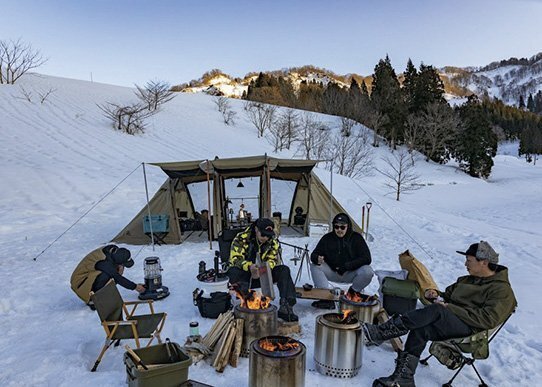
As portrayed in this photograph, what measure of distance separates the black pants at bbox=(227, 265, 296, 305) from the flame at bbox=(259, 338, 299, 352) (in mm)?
1286

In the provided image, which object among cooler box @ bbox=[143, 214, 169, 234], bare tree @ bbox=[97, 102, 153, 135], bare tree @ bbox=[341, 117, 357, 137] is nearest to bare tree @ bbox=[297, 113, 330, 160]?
bare tree @ bbox=[341, 117, 357, 137]

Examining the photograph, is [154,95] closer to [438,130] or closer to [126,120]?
[126,120]

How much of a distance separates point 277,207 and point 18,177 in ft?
30.0

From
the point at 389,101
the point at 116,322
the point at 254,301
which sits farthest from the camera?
the point at 389,101

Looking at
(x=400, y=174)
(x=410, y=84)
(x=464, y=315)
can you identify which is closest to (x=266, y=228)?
(x=464, y=315)

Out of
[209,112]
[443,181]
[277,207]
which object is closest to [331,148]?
[443,181]

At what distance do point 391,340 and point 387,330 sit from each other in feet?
2.37

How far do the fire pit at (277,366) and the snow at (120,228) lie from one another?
0.48 metres

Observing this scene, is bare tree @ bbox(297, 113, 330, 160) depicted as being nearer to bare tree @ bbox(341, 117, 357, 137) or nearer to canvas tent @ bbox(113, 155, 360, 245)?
bare tree @ bbox(341, 117, 357, 137)

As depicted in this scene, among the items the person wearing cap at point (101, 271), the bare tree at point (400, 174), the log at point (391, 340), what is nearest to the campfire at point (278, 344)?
the log at point (391, 340)

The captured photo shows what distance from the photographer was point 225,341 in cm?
356

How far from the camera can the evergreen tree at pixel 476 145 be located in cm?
3080

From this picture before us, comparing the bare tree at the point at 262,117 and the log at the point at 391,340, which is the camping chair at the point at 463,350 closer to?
the log at the point at 391,340

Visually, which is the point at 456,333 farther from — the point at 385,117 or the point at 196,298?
the point at 385,117
